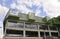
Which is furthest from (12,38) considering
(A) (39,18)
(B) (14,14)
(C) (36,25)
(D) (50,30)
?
(D) (50,30)

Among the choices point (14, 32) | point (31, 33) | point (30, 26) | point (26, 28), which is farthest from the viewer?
point (31, 33)

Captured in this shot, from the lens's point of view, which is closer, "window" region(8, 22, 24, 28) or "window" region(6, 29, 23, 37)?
"window" region(6, 29, 23, 37)

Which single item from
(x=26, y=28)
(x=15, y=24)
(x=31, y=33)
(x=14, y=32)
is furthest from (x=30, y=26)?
(x=14, y=32)

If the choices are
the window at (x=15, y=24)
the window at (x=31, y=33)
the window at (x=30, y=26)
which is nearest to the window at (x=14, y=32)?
the window at (x=15, y=24)

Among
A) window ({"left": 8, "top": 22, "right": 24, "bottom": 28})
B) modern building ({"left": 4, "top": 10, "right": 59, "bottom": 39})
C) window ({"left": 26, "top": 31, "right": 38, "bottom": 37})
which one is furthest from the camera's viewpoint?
window ({"left": 26, "top": 31, "right": 38, "bottom": 37})

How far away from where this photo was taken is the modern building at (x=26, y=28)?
2839cm

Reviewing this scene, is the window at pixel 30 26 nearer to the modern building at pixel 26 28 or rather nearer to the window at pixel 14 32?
the modern building at pixel 26 28

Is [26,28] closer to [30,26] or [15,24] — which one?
[30,26]

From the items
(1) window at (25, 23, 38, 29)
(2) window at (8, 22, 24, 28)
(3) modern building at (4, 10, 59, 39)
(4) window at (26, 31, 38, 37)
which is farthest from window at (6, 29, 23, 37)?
(1) window at (25, 23, 38, 29)

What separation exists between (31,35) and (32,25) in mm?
3014

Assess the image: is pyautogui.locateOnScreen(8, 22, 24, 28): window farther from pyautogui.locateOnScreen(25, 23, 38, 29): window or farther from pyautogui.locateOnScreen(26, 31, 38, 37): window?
pyautogui.locateOnScreen(26, 31, 38, 37): window

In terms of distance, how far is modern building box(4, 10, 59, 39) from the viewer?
93.1 feet

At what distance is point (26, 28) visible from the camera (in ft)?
101

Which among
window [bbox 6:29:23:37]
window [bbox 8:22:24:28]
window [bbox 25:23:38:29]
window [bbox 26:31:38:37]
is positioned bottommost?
window [bbox 26:31:38:37]
